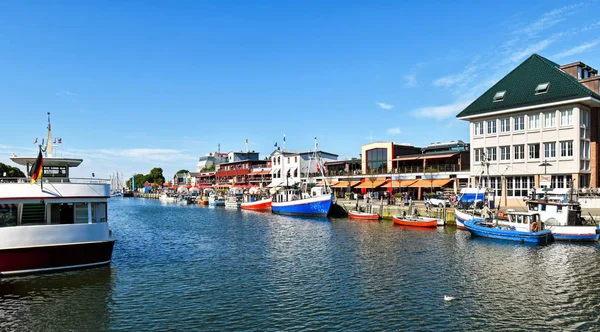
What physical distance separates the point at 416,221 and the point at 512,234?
45.3 feet

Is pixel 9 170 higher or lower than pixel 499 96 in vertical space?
lower

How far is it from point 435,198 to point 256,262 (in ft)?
126

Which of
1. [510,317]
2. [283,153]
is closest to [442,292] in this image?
[510,317]

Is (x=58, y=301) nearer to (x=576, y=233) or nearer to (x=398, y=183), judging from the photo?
(x=576, y=233)

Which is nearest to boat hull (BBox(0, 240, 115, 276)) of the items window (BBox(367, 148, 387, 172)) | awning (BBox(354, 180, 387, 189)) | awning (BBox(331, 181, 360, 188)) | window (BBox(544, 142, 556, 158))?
window (BBox(544, 142, 556, 158))

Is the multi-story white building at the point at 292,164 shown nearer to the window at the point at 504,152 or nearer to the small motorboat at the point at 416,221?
the small motorboat at the point at 416,221

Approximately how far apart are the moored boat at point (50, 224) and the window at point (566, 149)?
52.0 meters

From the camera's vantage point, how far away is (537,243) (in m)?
38.3

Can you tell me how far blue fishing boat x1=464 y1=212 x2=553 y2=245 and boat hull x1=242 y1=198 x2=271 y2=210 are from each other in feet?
166

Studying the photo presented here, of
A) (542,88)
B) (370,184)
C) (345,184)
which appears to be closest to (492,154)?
(542,88)

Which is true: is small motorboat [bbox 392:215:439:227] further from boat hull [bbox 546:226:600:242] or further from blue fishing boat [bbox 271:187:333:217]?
blue fishing boat [bbox 271:187:333:217]

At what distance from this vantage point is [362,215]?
62812 millimetres

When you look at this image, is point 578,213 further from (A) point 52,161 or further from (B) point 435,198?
(A) point 52,161

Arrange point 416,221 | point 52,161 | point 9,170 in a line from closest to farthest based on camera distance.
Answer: point 52,161
point 416,221
point 9,170
